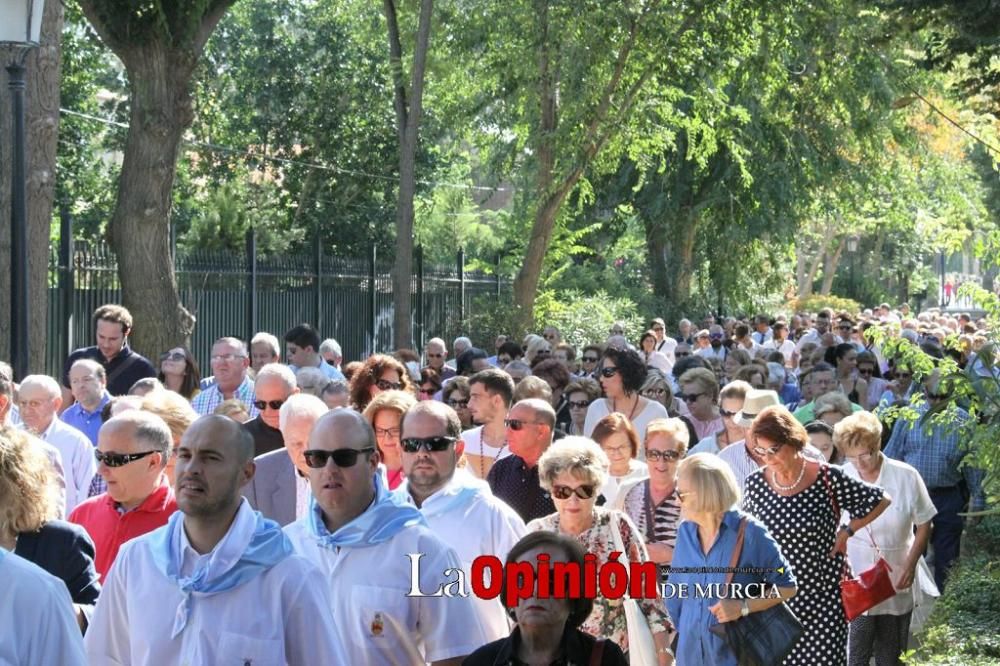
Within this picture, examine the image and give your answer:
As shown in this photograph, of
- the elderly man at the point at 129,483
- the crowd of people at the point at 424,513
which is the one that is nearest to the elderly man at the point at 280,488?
the crowd of people at the point at 424,513

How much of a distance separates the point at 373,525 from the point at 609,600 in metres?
1.75

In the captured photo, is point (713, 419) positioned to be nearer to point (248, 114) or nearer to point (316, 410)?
point (316, 410)

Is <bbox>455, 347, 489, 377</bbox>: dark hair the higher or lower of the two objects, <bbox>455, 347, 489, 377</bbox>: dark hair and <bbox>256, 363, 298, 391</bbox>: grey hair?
the lower

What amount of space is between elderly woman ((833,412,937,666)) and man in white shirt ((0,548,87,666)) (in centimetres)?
631

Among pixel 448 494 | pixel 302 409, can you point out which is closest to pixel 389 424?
pixel 302 409

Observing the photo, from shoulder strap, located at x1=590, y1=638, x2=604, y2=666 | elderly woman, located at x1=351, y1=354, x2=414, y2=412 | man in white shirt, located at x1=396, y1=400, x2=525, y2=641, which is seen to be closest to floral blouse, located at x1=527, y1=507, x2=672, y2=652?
man in white shirt, located at x1=396, y1=400, x2=525, y2=641

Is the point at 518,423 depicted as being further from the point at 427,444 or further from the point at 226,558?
the point at 226,558

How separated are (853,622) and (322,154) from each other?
89.5 feet

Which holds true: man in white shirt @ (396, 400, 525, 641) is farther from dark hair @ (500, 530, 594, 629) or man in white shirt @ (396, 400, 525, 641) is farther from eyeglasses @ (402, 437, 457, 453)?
dark hair @ (500, 530, 594, 629)

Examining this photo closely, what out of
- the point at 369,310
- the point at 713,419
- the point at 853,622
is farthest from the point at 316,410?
the point at 369,310

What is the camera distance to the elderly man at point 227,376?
11180 millimetres

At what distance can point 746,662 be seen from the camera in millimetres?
6875

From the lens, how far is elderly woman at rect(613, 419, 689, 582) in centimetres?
794

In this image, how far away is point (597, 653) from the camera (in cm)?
476
